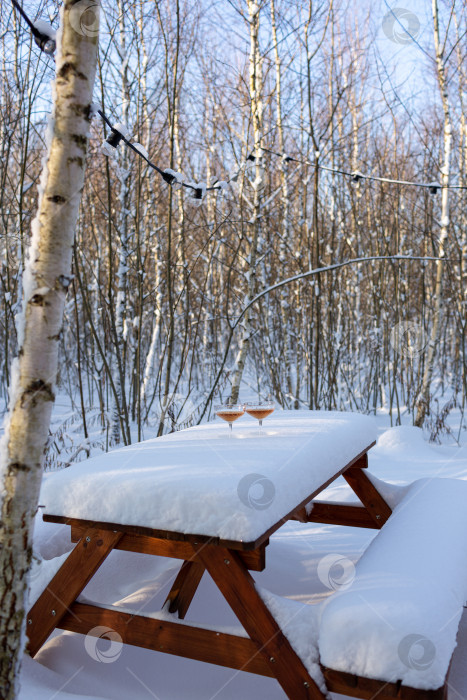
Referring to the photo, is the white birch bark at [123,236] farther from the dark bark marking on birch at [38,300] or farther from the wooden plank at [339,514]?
the dark bark marking on birch at [38,300]

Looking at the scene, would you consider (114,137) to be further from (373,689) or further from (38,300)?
(373,689)

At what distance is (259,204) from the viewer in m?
4.53

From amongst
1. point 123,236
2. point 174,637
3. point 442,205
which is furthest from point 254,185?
point 174,637

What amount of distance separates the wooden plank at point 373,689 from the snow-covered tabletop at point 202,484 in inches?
12.1

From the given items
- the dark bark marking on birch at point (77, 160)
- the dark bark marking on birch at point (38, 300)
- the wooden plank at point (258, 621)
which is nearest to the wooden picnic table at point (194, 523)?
the wooden plank at point (258, 621)

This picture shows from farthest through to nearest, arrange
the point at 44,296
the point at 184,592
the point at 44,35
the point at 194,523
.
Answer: the point at 184,592 < the point at 44,35 < the point at 194,523 < the point at 44,296

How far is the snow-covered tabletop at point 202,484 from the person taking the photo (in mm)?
1252

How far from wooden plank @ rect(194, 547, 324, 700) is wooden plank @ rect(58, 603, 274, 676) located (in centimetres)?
4

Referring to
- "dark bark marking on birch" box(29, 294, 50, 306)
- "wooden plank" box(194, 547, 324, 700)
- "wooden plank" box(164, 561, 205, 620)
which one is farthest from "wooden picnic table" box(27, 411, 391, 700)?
"dark bark marking on birch" box(29, 294, 50, 306)

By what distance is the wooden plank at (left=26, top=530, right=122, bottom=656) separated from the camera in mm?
1464

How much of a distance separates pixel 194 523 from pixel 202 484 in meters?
0.09

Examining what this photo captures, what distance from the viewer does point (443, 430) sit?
549 cm

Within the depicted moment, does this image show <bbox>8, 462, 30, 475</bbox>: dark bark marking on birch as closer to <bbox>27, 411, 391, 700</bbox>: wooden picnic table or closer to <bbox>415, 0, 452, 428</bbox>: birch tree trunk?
<bbox>27, 411, 391, 700</bbox>: wooden picnic table

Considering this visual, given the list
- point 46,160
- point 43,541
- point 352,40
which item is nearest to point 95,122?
point 352,40
